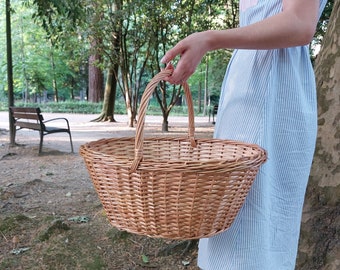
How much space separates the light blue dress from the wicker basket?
139 millimetres

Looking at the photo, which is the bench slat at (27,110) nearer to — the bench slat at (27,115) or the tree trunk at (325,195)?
the bench slat at (27,115)

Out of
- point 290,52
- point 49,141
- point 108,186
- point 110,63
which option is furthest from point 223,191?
point 110,63

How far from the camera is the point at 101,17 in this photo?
11195 millimetres

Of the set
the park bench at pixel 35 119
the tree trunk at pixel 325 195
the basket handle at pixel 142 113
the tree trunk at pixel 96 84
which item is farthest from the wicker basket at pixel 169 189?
the tree trunk at pixel 96 84

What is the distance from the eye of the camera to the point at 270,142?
3.55 ft

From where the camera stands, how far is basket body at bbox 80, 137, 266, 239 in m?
0.79

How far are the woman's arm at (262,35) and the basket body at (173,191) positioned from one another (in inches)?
9.7

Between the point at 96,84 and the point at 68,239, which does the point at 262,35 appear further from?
the point at 96,84

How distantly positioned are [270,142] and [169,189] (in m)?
0.41

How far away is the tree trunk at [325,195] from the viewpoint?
1.84 metres

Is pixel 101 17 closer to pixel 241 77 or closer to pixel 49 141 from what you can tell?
pixel 49 141

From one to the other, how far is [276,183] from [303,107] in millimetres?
238

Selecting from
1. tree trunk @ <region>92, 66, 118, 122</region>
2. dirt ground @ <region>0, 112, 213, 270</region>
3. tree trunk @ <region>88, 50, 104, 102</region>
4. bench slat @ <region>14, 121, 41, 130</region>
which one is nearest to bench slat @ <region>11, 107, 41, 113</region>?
bench slat @ <region>14, 121, 41, 130</region>

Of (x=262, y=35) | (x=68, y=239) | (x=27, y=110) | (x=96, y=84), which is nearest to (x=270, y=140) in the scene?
(x=262, y=35)
